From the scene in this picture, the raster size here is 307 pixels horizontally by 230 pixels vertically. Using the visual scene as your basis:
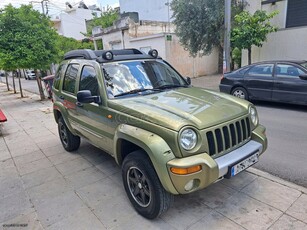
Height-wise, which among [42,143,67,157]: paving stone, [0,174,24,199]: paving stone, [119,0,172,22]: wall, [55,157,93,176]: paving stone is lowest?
[0,174,24,199]: paving stone

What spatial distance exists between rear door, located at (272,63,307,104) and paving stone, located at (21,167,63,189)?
241 inches

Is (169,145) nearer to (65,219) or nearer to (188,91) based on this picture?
(188,91)

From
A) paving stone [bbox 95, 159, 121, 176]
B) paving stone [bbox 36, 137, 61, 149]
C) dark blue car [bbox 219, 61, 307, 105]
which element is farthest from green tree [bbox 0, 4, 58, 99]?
paving stone [bbox 95, 159, 121, 176]

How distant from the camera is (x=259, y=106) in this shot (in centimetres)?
734

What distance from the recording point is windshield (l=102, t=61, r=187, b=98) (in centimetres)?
312

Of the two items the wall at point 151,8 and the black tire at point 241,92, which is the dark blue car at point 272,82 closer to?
the black tire at point 241,92

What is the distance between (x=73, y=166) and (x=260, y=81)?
5.84 metres

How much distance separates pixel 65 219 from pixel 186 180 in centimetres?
158

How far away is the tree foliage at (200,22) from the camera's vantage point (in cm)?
1247

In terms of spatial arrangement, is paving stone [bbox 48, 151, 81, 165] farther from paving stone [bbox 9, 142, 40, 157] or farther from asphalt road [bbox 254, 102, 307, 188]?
asphalt road [bbox 254, 102, 307, 188]

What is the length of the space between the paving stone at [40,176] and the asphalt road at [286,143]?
10.9 feet

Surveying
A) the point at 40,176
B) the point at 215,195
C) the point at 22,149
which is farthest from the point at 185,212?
the point at 22,149

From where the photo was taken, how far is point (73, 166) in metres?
4.13

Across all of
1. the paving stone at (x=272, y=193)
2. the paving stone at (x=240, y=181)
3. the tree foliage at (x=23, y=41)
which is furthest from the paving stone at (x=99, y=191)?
the tree foliage at (x=23, y=41)
